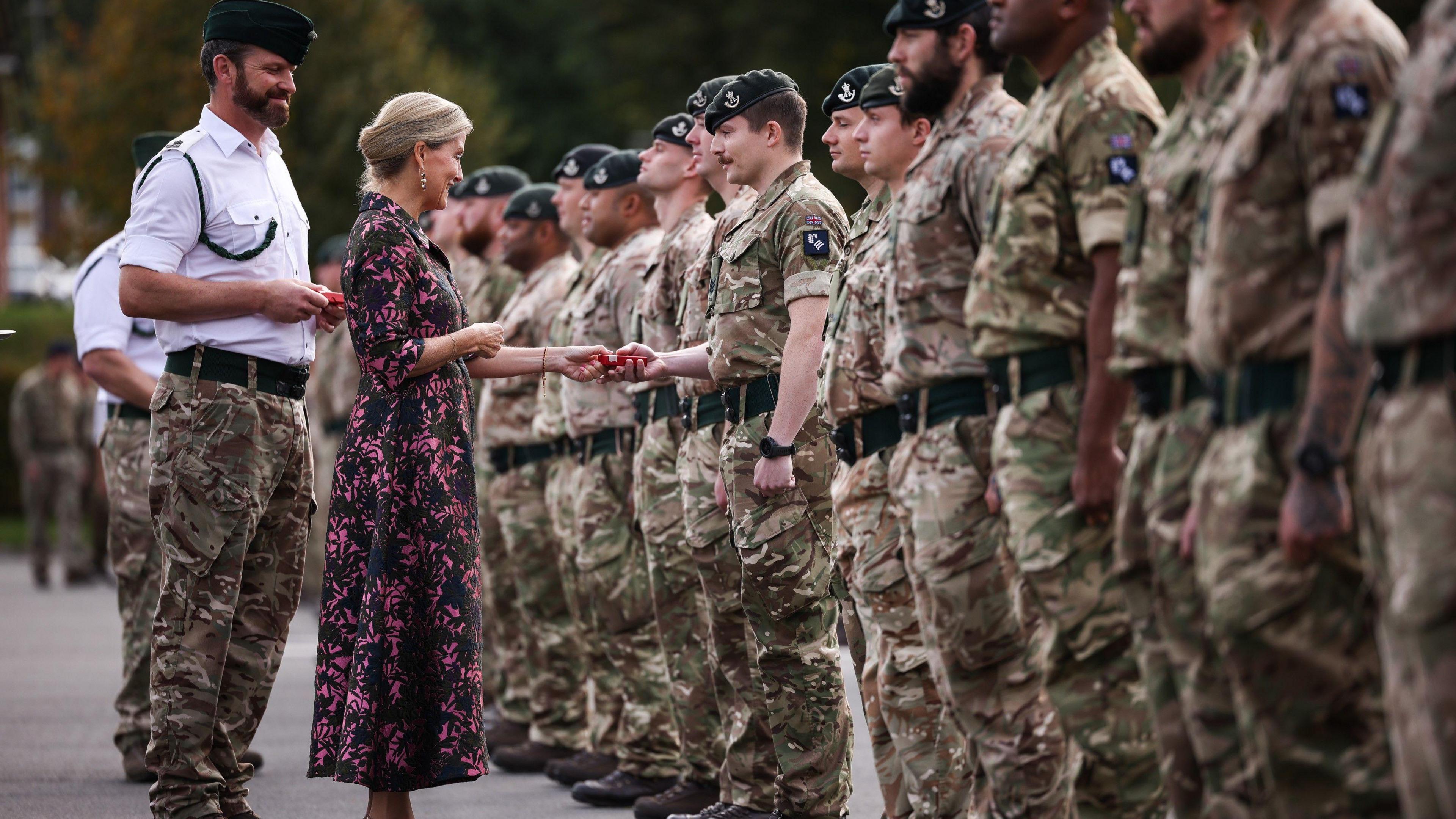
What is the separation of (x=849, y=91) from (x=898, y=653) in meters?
2.03

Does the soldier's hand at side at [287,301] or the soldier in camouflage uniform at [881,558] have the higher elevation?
the soldier's hand at side at [287,301]

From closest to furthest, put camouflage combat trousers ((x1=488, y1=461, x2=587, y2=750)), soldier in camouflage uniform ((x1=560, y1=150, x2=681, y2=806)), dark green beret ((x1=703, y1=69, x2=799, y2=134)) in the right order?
1. dark green beret ((x1=703, y1=69, x2=799, y2=134))
2. soldier in camouflage uniform ((x1=560, y1=150, x2=681, y2=806))
3. camouflage combat trousers ((x1=488, y1=461, x2=587, y2=750))

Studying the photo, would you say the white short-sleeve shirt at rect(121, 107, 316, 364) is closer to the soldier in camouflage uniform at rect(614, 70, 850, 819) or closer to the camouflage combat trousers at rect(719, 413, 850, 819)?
the soldier in camouflage uniform at rect(614, 70, 850, 819)


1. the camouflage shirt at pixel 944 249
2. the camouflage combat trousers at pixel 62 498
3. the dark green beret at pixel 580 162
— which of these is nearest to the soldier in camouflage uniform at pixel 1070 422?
the camouflage shirt at pixel 944 249

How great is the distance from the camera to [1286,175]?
3188 millimetres

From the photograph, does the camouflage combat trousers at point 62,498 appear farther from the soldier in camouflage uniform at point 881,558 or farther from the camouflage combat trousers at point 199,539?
the soldier in camouflage uniform at point 881,558

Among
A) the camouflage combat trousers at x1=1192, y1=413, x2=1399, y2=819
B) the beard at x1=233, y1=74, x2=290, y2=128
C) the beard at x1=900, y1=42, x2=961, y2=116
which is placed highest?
the beard at x1=233, y1=74, x2=290, y2=128

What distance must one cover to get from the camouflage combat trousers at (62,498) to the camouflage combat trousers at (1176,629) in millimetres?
17605

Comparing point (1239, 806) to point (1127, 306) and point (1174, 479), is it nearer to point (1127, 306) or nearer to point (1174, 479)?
point (1174, 479)

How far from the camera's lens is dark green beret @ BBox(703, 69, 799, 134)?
6215 mm

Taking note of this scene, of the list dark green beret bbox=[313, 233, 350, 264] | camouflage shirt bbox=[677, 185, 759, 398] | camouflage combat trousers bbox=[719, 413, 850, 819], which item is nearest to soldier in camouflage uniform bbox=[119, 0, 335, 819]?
camouflage shirt bbox=[677, 185, 759, 398]

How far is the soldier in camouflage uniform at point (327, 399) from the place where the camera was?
12320 mm

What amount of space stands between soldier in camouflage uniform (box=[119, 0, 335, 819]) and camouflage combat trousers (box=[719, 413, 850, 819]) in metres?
1.53

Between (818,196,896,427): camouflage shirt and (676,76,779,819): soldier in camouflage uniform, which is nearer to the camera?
(818,196,896,427): camouflage shirt
